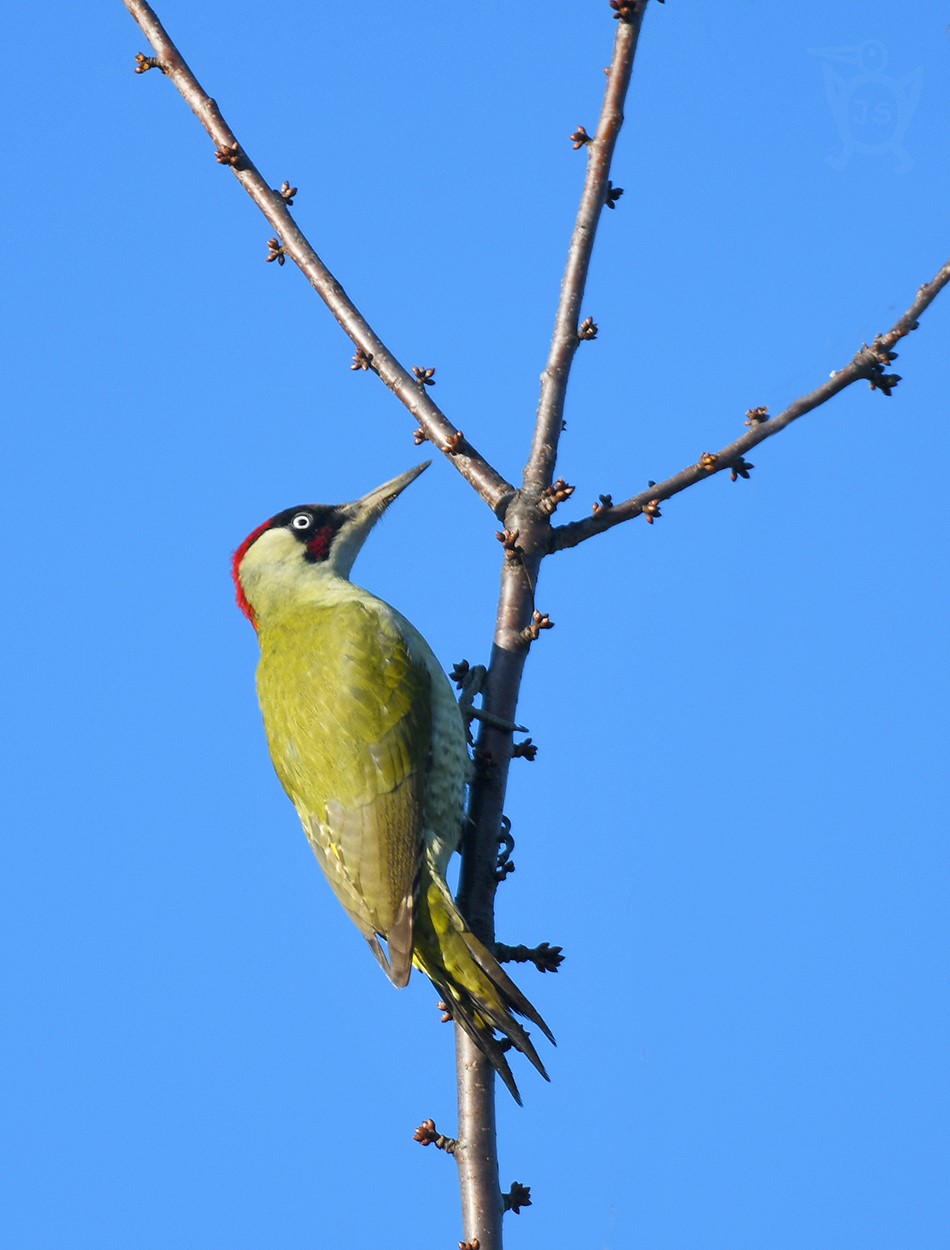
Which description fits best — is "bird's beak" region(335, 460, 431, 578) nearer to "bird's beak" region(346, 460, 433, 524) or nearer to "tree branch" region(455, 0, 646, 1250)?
"bird's beak" region(346, 460, 433, 524)

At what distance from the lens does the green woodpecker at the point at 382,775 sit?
11.6 feet

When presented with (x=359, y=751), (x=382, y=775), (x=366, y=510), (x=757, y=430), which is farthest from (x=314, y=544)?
(x=757, y=430)

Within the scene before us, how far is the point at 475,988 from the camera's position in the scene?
347 cm

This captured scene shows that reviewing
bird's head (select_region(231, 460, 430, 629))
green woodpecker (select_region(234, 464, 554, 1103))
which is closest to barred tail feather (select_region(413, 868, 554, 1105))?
green woodpecker (select_region(234, 464, 554, 1103))

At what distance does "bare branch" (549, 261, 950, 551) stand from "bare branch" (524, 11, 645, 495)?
275 mm

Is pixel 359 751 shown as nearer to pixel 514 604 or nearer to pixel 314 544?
pixel 514 604

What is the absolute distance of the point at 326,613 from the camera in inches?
196

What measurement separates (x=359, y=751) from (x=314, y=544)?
142 cm

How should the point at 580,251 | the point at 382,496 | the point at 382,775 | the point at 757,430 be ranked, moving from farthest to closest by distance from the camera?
the point at 382,496
the point at 382,775
the point at 580,251
the point at 757,430

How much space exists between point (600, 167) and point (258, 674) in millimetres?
2281

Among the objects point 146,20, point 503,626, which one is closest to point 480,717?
point 503,626

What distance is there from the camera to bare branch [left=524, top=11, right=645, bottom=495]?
378cm

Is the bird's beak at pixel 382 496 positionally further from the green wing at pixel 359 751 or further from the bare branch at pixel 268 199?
the bare branch at pixel 268 199

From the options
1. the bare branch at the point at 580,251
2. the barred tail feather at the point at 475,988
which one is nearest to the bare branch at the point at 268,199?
the bare branch at the point at 580,251
